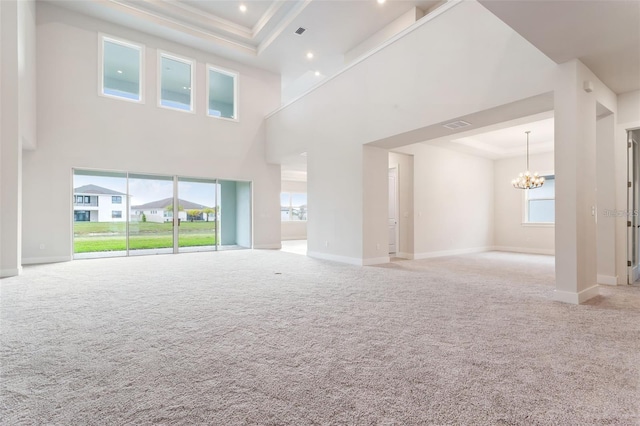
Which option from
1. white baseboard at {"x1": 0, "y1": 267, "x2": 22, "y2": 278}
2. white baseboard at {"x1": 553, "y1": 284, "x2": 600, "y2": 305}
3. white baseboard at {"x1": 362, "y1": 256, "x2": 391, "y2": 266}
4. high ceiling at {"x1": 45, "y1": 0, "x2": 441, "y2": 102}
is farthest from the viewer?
A: high ceiling at {"x1": 45, "y1": 0, "x2": 441, "y2": 102}

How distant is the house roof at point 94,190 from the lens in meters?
7.85

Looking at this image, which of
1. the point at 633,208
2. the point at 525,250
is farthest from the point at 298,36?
the point at 525,250

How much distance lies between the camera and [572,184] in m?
3.78

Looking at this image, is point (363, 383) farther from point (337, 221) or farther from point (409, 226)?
point (409, 226)

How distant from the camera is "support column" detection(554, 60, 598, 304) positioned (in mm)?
3758

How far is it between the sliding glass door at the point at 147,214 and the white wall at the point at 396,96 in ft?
9.64

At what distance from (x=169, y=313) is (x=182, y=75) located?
27.5ft

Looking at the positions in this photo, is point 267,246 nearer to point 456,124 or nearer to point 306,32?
point 306,32

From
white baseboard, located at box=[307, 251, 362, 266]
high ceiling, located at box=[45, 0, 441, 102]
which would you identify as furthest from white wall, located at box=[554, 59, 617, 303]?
high ceiling, located at box=[45, 0, 441, 102]

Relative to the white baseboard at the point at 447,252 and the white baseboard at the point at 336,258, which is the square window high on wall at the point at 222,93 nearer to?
the white baseboard at the point at 336,258

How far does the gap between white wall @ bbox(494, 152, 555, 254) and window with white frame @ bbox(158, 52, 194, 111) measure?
10490 mm

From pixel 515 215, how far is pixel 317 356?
10536 millimetres

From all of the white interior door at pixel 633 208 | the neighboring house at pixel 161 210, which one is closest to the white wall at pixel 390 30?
the white interior door at pixel 633 208

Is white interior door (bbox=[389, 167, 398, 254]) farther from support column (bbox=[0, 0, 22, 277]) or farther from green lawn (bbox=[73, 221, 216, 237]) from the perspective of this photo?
support column (bbox=[0, 0, 22, 277])
